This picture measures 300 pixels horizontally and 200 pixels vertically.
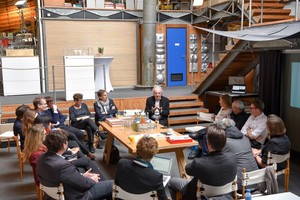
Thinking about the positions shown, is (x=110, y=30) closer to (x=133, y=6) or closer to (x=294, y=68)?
(x=133, y=6)

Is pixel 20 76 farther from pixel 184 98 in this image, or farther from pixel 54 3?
pixel 184 98

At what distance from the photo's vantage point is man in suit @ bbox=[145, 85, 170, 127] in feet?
20.6

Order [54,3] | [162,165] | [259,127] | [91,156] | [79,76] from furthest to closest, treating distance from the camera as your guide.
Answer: [54,3] → [79,76] → [91,156] → [259,127] → [162,165]

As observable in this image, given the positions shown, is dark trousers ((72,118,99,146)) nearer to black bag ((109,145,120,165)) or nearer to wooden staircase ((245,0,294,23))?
black bag ((109,145,120,165))

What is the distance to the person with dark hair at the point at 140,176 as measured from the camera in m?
2.93

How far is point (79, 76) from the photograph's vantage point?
8.35 m

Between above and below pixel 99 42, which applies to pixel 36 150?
below

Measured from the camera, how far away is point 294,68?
607 centimetres

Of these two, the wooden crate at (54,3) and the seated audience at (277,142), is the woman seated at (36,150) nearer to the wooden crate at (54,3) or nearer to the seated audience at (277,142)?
the seated audience at (277,142)

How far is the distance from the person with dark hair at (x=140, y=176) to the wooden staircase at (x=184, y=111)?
4.49 m

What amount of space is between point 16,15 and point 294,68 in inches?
382

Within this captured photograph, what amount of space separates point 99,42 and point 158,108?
467 centimetres

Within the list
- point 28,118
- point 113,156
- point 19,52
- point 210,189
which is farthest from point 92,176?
point 19,52

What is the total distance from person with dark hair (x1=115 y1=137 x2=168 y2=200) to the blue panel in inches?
309
